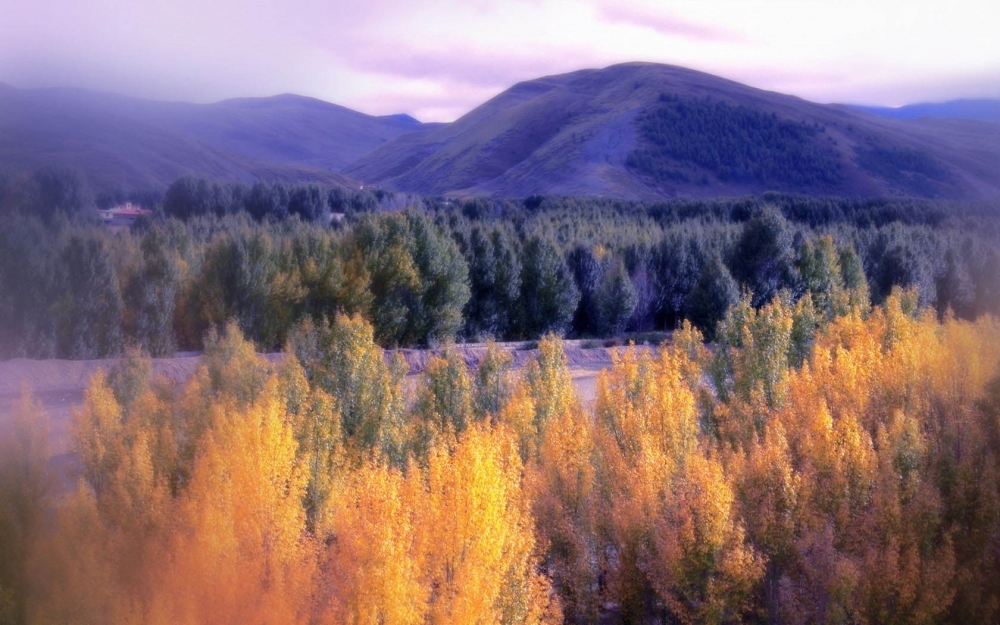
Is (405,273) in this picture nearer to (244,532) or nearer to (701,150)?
(244,532)

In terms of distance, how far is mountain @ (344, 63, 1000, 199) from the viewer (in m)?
124

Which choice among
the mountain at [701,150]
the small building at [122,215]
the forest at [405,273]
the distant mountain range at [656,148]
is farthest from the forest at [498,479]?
the mountain at [701,150]

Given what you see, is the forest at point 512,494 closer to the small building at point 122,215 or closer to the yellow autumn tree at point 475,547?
the yellow autumn tree at point 475,547

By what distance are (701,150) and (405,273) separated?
360 ft

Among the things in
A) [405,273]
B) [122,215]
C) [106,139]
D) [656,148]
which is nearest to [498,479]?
[405,273]

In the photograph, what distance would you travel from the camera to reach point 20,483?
14531 mm

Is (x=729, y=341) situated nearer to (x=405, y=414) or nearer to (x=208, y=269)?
(x=405, y=414)

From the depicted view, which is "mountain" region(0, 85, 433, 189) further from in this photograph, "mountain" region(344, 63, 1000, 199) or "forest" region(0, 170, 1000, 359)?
"mountain" region(344, 63, 1000, 199)

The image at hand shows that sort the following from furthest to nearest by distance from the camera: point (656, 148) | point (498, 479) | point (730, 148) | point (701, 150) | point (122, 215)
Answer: point (656, 148) → point (701, 150) → point (730, 148) → point (122, 215) → point (498, 479)

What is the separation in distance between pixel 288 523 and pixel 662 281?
44.2 metres

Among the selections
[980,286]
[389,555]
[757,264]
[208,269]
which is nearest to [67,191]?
[208,269]

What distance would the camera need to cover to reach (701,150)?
456 feet

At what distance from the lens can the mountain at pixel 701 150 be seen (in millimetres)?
123812

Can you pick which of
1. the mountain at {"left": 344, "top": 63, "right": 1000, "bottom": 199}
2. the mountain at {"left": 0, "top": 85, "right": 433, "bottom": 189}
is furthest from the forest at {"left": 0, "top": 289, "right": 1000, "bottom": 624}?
the mountain at {"left": 344, "top": 63, "right": 1000, "bottom": 199}
